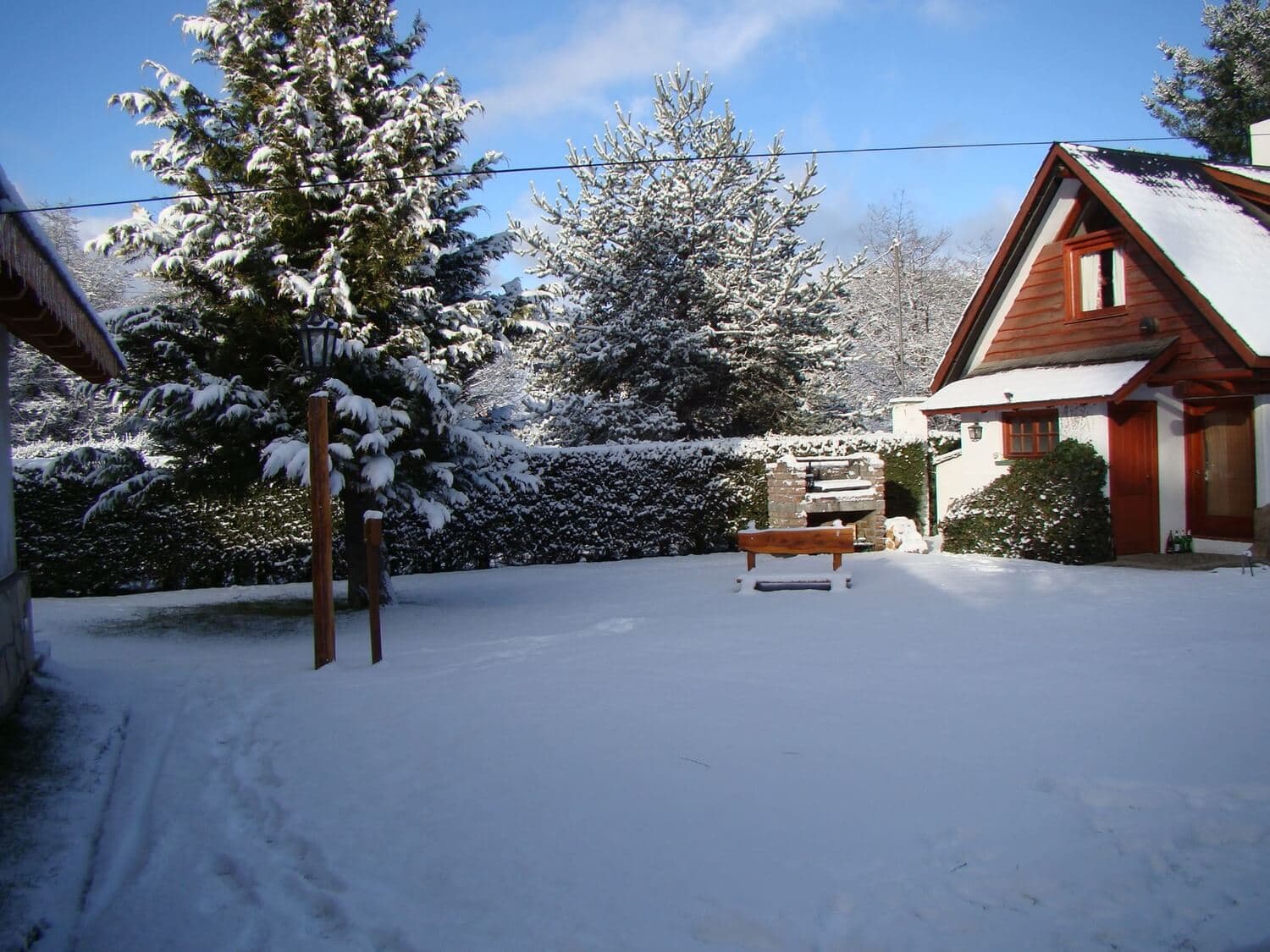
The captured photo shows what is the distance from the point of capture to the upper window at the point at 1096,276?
14.7 meters

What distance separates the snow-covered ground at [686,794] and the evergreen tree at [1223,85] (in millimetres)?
22204

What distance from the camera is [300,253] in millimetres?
10984

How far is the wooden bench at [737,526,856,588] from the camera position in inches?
452

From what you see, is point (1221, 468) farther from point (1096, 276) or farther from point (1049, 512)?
point (1096, 276)

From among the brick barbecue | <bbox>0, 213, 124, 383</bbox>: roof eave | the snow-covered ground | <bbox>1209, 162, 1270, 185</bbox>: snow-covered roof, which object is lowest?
the snow-covered ground

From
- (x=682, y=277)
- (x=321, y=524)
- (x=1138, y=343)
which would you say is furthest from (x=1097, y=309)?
(x=321, y=524)

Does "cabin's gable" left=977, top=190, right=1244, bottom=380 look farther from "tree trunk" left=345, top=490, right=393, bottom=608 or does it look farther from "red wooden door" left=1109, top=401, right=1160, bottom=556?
"tree trunk" left=345, top=490, right=393, bottom=608

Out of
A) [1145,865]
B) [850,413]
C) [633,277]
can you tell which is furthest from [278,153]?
[850,413]

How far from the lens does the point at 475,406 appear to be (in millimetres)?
12453

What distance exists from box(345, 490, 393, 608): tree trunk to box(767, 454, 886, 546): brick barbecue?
6.99 metres

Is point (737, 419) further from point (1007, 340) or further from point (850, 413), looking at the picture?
point (1007, 340)

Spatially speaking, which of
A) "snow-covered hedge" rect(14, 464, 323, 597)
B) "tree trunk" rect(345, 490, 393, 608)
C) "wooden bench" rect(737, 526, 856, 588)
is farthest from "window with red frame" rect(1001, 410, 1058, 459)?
"snow-covered hedge" rect(14, 464, 323, 597)

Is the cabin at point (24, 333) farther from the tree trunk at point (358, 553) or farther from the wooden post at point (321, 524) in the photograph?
the tree trunk at point (358, 553)

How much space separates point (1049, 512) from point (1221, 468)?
2469mm
